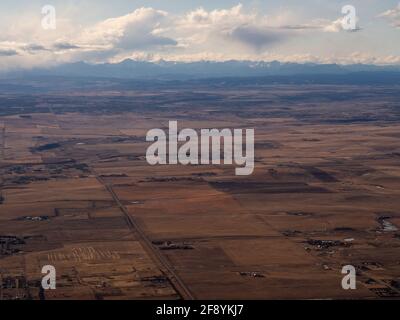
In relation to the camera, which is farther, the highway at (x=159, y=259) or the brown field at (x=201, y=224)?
the brown field at (x=201, y=224)

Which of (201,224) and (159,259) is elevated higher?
(159,259)

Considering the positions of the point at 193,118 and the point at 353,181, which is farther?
the point at 193,118

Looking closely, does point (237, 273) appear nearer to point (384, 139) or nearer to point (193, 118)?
point (384, 139)

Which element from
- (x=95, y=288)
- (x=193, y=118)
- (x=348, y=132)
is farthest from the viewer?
(x=193, y=118)

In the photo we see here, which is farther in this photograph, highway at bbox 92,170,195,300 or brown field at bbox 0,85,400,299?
brown field at bbox 0,85,400,299

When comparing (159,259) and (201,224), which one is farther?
(201,224)
